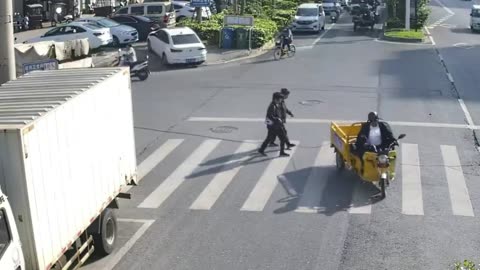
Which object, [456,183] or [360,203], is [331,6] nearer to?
[456,183]

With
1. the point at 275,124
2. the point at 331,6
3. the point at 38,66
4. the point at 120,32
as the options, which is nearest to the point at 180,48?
the point at 120,32

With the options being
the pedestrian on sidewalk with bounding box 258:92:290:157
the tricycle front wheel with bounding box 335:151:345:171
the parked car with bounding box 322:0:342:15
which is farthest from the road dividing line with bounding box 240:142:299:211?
the parked car with bounding box 322:0:342:15

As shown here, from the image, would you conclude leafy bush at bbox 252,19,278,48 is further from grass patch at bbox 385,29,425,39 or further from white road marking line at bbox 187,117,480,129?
white road marking line at bbox 187,117,480,129

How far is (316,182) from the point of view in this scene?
1459 cm

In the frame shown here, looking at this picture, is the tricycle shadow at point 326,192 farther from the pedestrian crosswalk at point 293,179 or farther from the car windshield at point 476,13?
the car windshield at point 476,13

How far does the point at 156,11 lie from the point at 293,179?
95.8 feet

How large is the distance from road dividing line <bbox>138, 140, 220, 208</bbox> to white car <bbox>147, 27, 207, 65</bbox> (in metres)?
12.8

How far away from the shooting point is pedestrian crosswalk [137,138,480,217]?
13164mm

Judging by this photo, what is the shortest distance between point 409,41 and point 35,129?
3291 cm

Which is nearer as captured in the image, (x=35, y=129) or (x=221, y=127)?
(x=35, y=129)

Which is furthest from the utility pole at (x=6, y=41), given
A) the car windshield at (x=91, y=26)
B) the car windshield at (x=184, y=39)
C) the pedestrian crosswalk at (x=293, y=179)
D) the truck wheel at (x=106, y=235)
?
the car windshield at (x=91, y=26)

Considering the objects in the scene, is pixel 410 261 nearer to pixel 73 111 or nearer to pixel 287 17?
pixel 73 111

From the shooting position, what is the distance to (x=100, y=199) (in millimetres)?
10477

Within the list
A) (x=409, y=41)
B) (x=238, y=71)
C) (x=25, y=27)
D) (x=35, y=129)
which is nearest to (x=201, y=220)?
(x=35, y=129)
